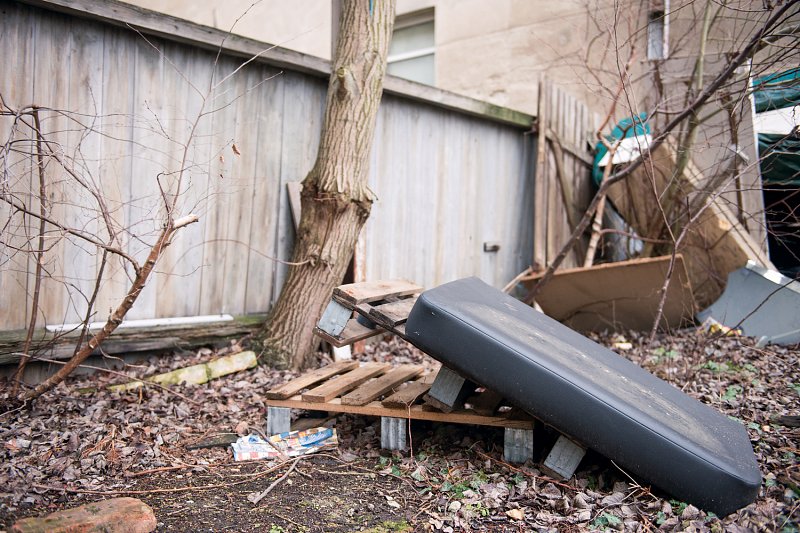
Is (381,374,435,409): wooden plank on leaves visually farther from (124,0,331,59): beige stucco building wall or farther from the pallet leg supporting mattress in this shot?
(124,0,331,59): beige stucco building wall

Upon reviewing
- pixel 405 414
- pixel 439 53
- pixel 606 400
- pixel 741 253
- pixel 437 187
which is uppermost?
pixel 439 53

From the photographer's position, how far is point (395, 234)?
6.18 m

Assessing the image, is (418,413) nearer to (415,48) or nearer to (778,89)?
(778,89)

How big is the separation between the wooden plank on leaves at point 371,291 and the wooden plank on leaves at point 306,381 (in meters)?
0.64

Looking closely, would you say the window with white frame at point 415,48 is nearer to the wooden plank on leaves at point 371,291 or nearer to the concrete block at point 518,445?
the wooden plank on leaves at point 371,291

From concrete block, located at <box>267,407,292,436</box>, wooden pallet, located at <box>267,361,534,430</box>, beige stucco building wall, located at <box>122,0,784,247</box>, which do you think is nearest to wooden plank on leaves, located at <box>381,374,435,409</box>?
wooden pallet, located at <box>267,361,534,430</box>

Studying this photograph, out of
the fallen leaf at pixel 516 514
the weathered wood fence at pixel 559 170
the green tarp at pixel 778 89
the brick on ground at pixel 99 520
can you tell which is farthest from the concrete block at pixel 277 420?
the weathered wood fence at pixel 559 170

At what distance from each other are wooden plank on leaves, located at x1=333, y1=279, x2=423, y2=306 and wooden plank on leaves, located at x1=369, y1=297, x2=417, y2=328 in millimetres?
85

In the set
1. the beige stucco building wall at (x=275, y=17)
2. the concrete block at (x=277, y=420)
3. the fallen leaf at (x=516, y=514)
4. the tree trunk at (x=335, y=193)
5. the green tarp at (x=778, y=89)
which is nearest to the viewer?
the fallen leaf at (x=516, y=514)

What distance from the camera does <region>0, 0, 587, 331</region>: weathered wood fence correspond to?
156 inches

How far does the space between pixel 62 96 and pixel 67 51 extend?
1.00 feet

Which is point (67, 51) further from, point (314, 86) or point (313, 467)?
point (313, 467)

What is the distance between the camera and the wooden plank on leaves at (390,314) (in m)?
3.55

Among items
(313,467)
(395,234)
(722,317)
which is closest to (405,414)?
(313,467)
